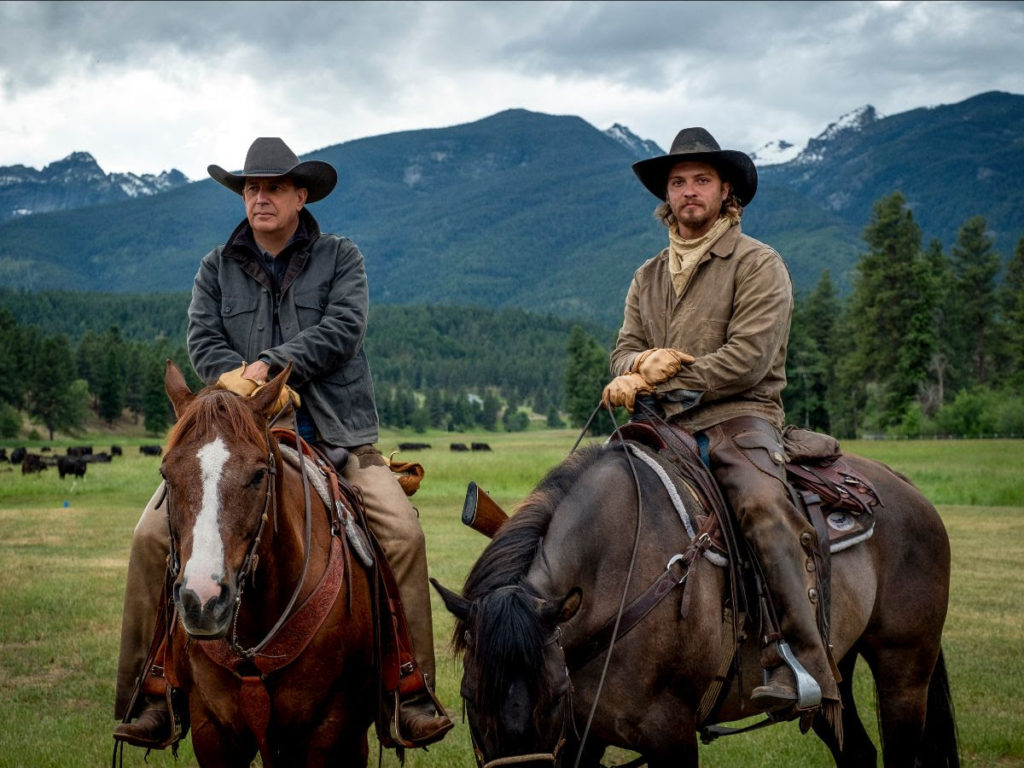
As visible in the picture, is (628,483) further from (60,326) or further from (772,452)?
(60,326)

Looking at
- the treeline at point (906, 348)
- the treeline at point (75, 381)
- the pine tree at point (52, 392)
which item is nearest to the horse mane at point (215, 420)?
the treeline at point (906, 348)

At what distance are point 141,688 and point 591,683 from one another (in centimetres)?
221

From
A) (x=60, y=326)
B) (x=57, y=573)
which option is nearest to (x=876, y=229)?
(x=57, y=573)

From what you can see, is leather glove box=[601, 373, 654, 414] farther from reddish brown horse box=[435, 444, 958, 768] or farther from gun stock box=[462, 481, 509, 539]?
gun stock box=[462, 481, 509, 539]

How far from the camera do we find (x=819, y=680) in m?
4.46

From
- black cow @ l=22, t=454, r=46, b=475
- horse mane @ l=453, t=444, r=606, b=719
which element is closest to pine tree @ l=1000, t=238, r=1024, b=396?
black cow @ l=22, t=454, r=46, b=475

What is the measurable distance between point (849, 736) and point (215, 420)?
14.2 ft

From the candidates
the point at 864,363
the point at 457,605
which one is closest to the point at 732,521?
the point at 457,605

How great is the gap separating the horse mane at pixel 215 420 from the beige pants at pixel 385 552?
3.87 ft

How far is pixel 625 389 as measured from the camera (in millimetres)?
4852

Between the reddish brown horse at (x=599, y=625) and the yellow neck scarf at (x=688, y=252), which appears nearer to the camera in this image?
the reddish brown horse at (x=599, y=625)

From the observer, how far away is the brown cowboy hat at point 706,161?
16.8 ft

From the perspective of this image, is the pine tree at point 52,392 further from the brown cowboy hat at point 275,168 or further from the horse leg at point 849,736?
the horse leg at point 849,736

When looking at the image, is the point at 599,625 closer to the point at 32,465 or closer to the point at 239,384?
the point at 239,384
